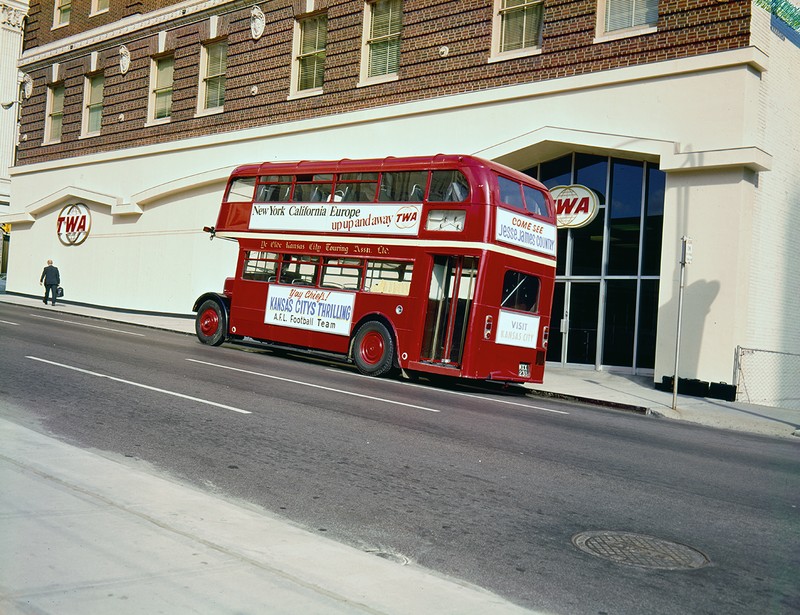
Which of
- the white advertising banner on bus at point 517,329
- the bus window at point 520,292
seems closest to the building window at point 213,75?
the bus window at point 520,292

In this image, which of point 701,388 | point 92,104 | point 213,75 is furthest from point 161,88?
point 701,388

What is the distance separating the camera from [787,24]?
17.8 m

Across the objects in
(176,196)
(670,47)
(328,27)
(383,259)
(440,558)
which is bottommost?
(440,558)

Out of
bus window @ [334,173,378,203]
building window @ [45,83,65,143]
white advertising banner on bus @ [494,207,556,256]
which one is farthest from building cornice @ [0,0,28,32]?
white advertising banner on bus @ [494,207,556,256]

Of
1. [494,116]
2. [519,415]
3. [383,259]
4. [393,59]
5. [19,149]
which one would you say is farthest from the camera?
[19,149]

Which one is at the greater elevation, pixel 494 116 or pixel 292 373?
pixel 494 116

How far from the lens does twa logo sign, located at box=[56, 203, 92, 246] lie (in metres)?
34.0

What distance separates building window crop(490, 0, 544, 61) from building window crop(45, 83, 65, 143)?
23.4 metres

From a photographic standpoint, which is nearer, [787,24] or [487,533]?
[487,533]

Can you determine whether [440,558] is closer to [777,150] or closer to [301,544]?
[301,544]

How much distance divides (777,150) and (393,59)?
35.9 ft

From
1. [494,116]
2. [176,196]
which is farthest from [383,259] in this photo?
[176,196]

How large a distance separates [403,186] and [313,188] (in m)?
2.51

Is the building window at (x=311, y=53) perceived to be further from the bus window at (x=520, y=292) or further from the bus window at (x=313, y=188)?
the bus window at (x=520, y=292)
